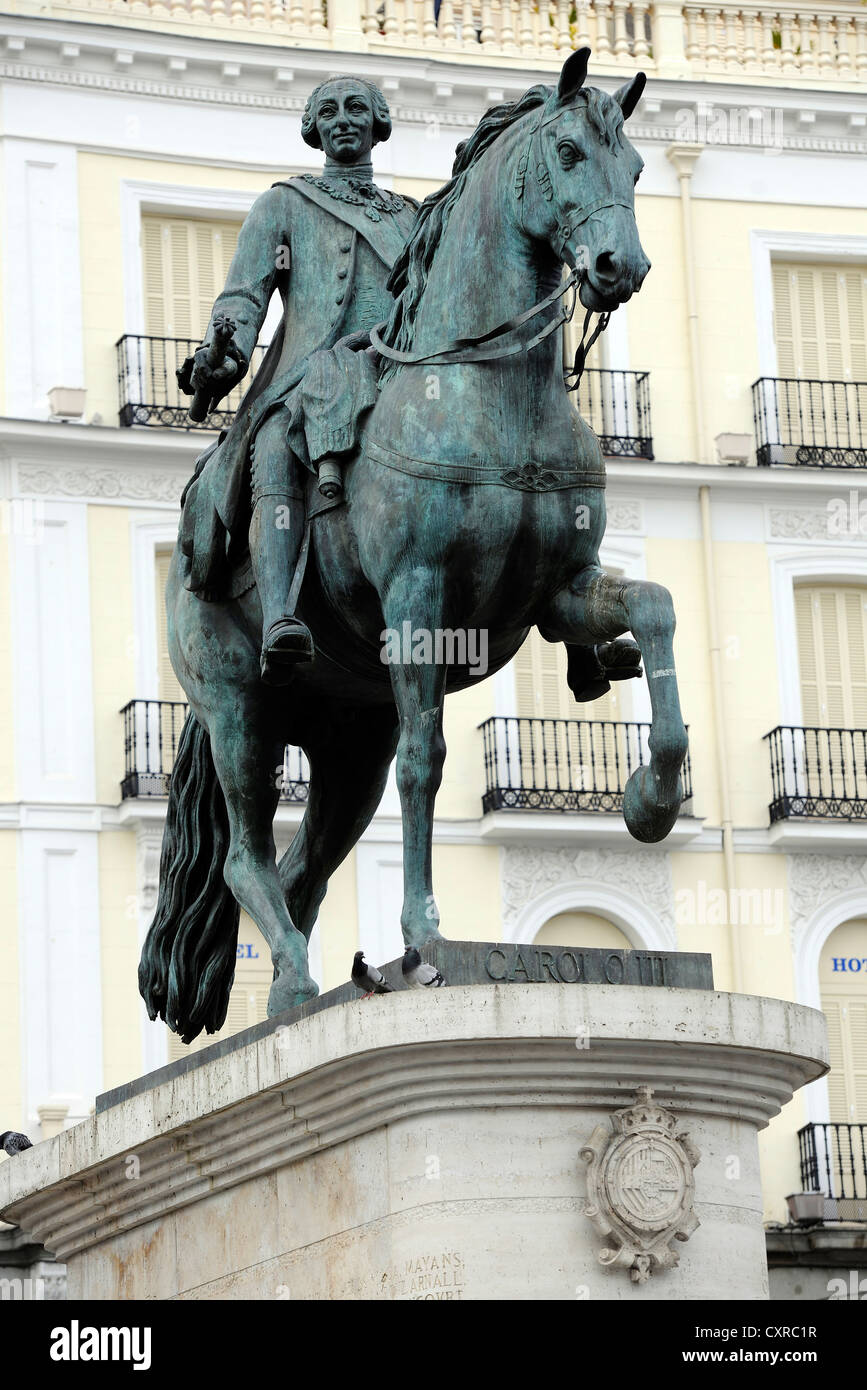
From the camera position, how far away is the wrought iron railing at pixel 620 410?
26.0 meters

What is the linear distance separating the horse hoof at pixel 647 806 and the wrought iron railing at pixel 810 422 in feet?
64.1

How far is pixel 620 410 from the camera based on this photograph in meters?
26.2

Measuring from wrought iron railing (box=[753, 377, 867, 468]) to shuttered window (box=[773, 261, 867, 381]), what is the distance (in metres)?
0.25

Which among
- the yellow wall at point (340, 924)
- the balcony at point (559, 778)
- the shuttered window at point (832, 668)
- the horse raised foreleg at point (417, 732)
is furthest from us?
the shuttered window at point (832, 668)

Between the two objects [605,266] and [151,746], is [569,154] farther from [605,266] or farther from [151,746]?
[151,746]

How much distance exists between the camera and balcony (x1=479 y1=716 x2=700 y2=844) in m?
24.5

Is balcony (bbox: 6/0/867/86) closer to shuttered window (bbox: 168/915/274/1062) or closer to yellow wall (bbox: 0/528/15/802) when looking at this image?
yellow wall (bbox: 0/528/15/802)

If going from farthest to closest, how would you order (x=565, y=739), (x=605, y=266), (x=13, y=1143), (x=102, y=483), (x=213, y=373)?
(x=565, y=739) < (x=102, y=483) < (x=13, y=1143) < (x=213, y=373) < (x=605, y=266)

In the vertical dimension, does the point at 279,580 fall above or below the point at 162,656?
below

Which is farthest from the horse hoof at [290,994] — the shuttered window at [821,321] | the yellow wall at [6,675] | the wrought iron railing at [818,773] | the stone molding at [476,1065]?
the shuttered window at [821,321]

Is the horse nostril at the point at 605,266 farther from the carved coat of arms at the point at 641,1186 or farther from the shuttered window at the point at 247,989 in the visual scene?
the shuttered window at the point at 247,989

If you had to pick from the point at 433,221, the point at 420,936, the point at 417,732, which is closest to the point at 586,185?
the point at 433,221

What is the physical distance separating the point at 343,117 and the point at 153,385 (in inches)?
676

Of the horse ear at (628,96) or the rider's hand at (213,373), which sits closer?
the horse ear at (628,96)
